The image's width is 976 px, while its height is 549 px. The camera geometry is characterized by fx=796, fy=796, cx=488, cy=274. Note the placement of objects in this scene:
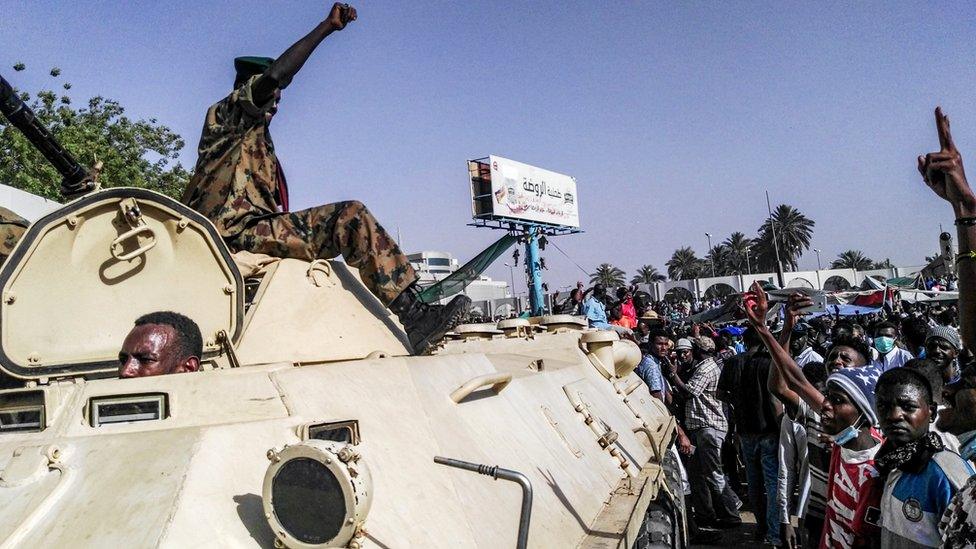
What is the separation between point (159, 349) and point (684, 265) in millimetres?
79036

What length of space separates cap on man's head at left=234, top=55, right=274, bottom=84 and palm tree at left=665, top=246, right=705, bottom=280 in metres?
75.7

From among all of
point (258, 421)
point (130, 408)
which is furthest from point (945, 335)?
point (130, 408)

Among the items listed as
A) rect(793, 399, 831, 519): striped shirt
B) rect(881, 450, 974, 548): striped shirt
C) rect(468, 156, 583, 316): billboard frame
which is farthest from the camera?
rect(468, 156, 583, 316): billboard frame

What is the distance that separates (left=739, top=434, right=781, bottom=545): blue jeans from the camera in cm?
720

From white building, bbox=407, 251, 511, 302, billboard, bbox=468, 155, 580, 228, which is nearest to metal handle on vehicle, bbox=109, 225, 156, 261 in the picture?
billboard, bbox=468, 155, 580, 228

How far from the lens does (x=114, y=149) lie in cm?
2336

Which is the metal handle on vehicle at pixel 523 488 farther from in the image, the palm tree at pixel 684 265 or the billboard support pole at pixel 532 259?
the palm tree at pixel 684 265

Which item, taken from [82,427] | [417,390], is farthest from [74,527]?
[417,390]

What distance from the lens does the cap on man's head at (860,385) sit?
394 cm

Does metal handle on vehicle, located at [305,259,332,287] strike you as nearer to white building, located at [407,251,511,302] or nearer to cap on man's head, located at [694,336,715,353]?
cap on man's head, located at [694,336,715,353]

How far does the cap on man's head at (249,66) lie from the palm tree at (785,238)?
6395 centimetres

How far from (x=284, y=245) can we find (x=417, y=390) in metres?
1.90

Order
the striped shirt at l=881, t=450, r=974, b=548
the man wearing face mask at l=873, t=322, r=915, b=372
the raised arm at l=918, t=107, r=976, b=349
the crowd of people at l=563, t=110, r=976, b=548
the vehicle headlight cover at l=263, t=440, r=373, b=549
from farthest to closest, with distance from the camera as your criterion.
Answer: the man wearing face mask at l=873, t=322, r=915, b=372
the striped shirt at l=881, t=450, r=974, b=548
the crowd of people at l=563, t=110, r=976, b=548
the raised arm at l=918, t=107, r=976, b=349
the vehicle headlight cover at l=263, t=440, r=373, b=549

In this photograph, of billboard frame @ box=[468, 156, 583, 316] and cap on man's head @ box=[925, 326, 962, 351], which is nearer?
cap on man's head @ box=[925, 326, 962, 351]
